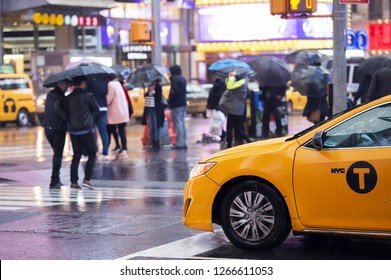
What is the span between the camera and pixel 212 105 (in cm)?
2398

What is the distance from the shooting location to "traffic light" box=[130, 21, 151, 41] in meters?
24.0

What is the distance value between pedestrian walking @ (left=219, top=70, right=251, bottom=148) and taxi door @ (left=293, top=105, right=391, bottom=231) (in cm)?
1178

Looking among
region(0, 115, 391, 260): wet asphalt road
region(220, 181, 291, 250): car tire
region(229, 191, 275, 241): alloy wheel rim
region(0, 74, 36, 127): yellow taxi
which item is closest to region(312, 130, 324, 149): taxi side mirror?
region(220, 181, 291, 250): car tire

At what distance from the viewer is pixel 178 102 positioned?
22.9m

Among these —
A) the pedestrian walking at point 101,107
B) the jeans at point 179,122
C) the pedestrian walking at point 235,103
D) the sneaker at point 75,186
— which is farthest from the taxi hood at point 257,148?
the jeans at point 179,122

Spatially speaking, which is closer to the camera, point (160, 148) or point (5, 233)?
point (5, 233)

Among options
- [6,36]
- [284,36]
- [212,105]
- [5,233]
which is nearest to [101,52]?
[6,36]

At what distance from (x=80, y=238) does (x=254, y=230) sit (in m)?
2.08

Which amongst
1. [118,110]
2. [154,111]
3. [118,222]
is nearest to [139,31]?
[154,111]

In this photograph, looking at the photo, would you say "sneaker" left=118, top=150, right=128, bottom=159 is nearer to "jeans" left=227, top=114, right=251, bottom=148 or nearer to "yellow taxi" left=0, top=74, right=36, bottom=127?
"jeans" left=227, top=114, right=251, bottom=148

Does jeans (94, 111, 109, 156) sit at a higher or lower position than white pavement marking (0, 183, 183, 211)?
higher
